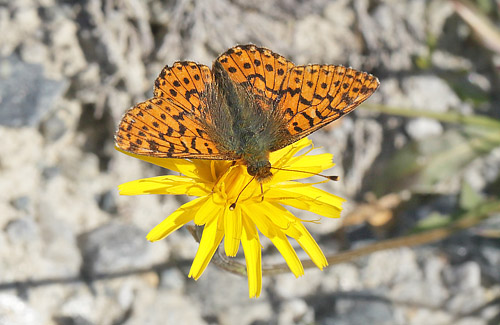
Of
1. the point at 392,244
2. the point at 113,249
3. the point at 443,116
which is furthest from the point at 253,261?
the point at 443,116

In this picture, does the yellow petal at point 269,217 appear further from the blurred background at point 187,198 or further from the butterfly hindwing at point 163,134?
the blurred background at point 187,198

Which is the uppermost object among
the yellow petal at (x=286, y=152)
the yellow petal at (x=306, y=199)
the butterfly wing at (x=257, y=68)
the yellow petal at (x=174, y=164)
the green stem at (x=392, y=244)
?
the butterfly wing at (x=257, y=68)

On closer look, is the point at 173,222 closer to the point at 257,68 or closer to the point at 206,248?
the point at 206,248

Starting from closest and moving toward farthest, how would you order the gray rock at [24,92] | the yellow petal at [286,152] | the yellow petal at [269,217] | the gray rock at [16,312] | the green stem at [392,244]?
1. the yellow petal at [269,217]
2. the green stem at [392,244]
3. the yellow petal at [286,152]
4. the gray rock at [16,312]
5. the gray rock at [24,92]

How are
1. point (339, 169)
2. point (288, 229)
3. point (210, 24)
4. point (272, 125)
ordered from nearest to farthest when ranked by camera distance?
point (288, 229), point (272, 125), point (210, 24), point (339, 169)

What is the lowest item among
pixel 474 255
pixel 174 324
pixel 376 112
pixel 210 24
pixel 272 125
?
pixel 474 255

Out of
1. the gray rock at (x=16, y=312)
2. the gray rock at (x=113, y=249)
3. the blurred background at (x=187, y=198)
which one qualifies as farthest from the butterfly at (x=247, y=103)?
the gray rock at (x=16, y=312)

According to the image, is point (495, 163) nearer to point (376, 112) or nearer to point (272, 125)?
point (376, 112)

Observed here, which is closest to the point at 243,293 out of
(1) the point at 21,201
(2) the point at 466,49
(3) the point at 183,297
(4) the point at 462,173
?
(3) the point at 183,297
